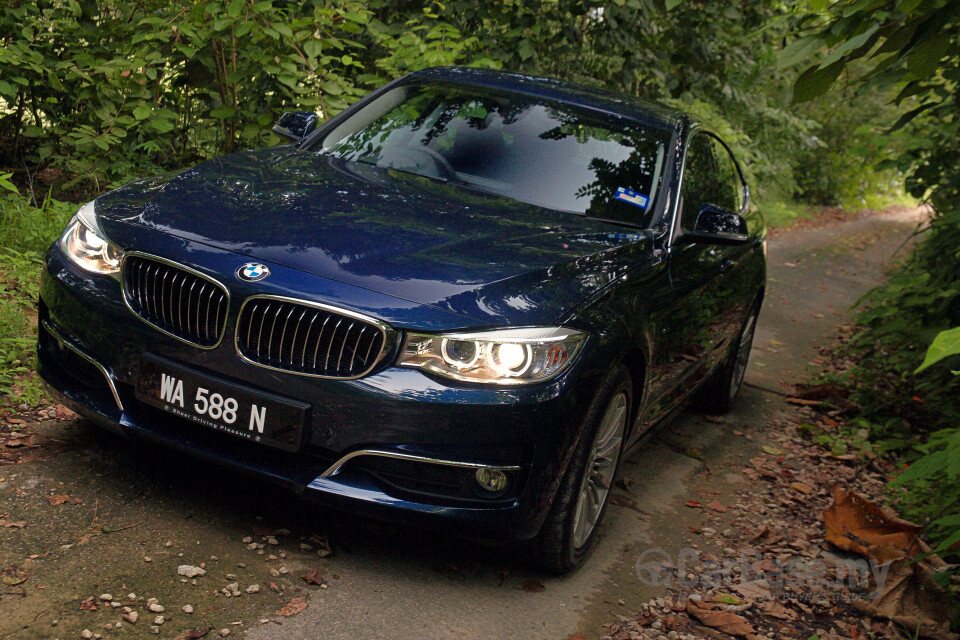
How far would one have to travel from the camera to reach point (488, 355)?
3.00 metres

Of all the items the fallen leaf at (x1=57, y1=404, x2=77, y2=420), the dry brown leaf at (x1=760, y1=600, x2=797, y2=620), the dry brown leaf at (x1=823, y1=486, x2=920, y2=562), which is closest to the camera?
the dry brown leaf at (x1=760, y1=600, x2=797, y2=620)

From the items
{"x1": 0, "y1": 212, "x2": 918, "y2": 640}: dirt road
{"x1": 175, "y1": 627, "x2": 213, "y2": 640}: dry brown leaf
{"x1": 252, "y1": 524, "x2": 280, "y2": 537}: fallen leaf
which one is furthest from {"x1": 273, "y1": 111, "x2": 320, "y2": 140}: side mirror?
{"x1": 175, "y1": 627, "x2": 213, "y2": 640}: dry brown leaf

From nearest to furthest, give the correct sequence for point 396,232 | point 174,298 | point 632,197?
point 174,298 < point 396,232 < point 632,197

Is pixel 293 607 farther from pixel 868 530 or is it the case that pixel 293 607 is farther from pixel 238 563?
pixel 868 530

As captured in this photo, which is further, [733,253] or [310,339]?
[733,253]

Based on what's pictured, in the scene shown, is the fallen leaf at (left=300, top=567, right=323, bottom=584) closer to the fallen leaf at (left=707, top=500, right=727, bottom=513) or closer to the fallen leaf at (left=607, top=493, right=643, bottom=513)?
the fallen leaf at (left=607, top=493, right=643, bottom=513)

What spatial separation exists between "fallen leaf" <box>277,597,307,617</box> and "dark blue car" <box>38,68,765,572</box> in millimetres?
310

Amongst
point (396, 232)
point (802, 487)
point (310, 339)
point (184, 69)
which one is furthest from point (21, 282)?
point (802, 487)

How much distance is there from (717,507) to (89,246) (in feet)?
10.0

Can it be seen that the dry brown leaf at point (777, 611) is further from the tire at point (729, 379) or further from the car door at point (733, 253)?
the tire at point (729, 379)

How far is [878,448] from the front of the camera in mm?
5996

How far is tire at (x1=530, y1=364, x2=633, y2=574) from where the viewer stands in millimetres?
3330

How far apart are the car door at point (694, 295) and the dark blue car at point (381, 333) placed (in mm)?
69
